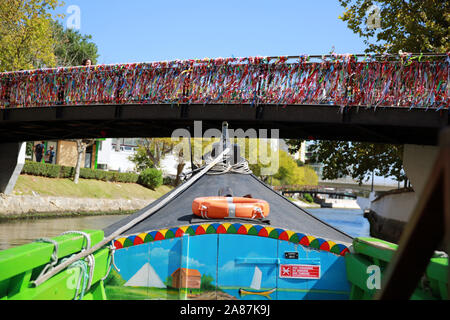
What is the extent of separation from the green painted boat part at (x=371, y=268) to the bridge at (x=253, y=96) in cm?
956

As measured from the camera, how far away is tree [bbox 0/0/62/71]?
2539cm

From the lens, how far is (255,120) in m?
15.0

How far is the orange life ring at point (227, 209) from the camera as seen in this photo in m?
5.12

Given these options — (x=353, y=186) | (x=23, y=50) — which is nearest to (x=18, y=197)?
(x=23, y=50)

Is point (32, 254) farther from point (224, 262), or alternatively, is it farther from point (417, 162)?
point (417, 162)

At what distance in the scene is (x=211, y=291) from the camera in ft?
16.4

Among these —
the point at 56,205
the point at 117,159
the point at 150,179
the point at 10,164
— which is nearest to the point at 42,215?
the point at 56,205

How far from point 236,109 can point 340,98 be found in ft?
11.6

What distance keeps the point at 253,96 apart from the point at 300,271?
10555 millimetres

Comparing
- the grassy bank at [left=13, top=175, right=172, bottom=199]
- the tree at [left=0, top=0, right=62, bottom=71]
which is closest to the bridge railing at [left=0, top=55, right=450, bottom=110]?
the tree at [left=0, top=0, right=62, bottom=71]

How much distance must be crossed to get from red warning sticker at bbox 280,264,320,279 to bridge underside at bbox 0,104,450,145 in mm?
9663

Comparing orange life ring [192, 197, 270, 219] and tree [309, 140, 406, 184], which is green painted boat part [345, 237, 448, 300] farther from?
tree [309, 140, 406, 184]

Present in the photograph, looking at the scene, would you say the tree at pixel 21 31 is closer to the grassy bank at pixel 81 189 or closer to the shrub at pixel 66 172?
the grassy bank at pixel 81 189

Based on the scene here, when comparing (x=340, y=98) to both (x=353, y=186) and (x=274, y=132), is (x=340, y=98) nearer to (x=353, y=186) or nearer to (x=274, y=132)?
(x=274, y=132)
